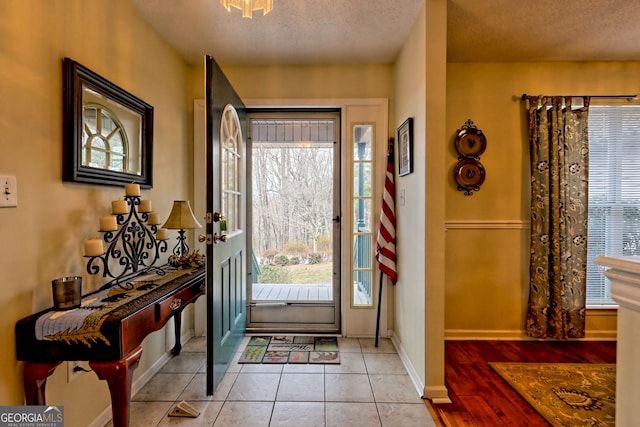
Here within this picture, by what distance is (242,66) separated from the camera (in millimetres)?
2992

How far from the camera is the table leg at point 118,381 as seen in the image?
50.8 inches

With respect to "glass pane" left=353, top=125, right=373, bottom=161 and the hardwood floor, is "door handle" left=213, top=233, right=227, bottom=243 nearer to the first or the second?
"glass pane" left=353, top=125, right=373, bottom=161

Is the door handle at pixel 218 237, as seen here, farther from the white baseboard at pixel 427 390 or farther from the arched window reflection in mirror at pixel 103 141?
the white baseboard at pixel 427 390

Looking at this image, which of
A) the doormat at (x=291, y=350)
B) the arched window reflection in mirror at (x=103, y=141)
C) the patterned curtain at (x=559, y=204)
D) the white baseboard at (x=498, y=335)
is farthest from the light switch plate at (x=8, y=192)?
the patterned curtain at (x=559, y=204)

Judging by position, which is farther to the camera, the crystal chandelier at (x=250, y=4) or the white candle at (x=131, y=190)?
the white candle at (x=131, y=190)

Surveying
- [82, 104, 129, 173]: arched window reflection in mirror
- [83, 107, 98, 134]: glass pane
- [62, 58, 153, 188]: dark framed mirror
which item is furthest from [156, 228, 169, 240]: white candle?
[83, 107, 98, 134]: glass pane

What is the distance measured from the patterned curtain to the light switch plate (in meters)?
3.40

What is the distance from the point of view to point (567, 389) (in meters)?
2.14

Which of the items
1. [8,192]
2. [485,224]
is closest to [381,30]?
[485,224]

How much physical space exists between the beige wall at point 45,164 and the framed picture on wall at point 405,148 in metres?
1.91

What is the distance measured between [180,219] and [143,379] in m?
1.13

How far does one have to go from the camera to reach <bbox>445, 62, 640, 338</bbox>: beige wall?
2.88 meters

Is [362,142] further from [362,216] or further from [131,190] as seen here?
[131,190]

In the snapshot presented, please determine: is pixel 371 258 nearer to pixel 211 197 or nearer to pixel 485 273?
pixel 485 273
